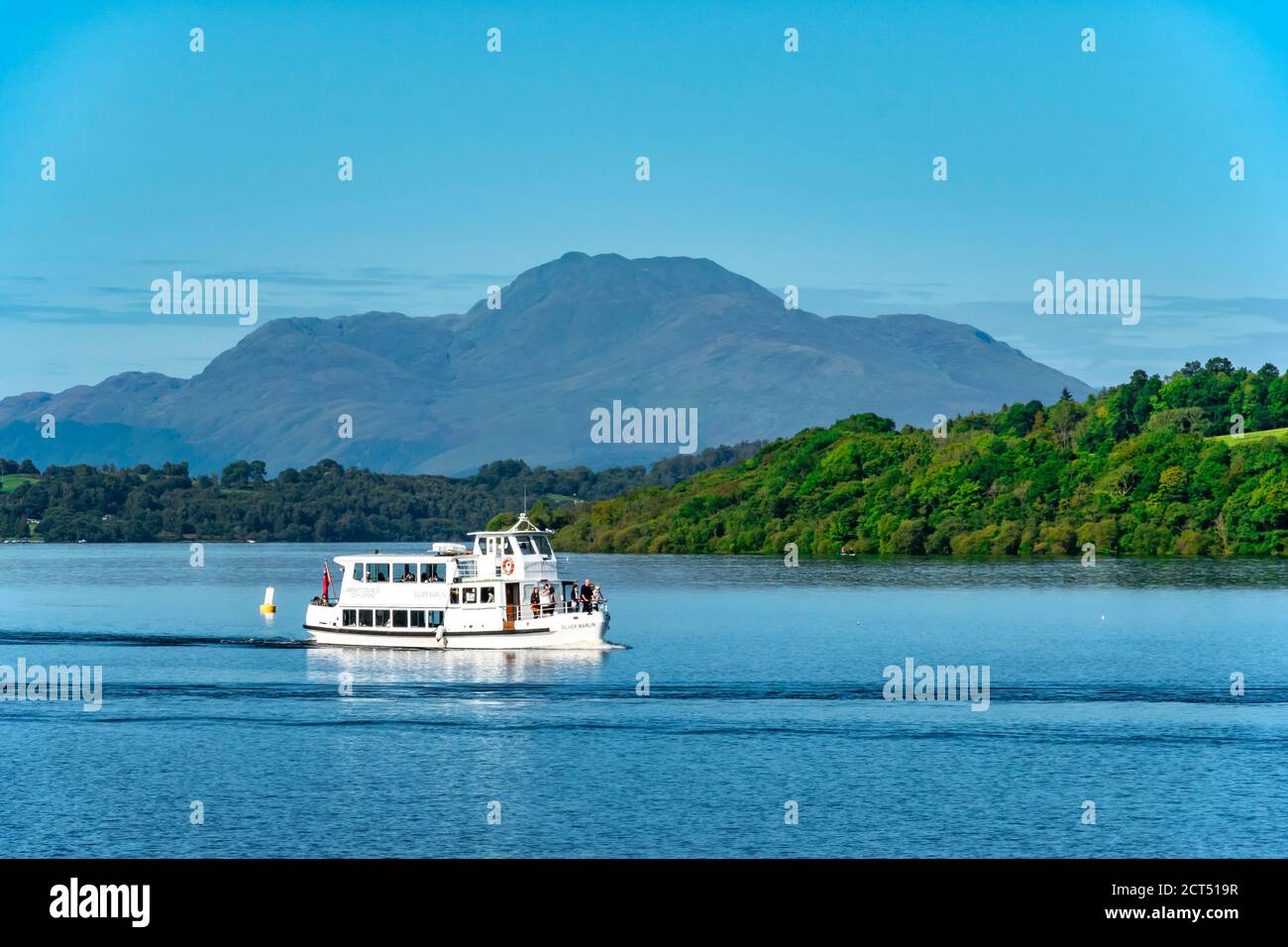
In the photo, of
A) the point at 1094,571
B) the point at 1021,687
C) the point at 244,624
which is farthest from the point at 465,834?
the point at 1094,571

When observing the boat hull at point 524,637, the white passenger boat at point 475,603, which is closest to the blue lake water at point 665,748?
the boat hull at point 524,637

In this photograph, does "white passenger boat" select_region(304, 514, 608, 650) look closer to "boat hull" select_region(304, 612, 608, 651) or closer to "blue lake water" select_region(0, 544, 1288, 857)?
"boat hull" select_region(304, 612, 608, 651)

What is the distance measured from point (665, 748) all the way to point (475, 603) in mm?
32389

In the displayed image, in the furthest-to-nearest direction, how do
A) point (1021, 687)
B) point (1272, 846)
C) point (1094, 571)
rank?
point (1094, 571) → point (1021, 687) → point (1272, 846)

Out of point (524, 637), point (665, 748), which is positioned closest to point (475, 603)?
point (524, 637)

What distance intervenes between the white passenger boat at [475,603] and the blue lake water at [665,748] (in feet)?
3.80

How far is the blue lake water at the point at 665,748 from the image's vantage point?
50.8 meters

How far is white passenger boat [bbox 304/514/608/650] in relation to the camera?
306 ft

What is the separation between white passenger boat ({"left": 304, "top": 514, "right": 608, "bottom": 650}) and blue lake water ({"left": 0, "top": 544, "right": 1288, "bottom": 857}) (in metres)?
1.16

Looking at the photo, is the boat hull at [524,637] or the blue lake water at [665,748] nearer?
the blue lake water at [665,748]

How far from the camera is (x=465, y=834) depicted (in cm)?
5097

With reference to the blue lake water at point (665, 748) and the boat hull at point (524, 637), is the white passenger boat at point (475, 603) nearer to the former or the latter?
the boat hull at point (524, 637)

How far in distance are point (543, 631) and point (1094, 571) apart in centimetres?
10622
